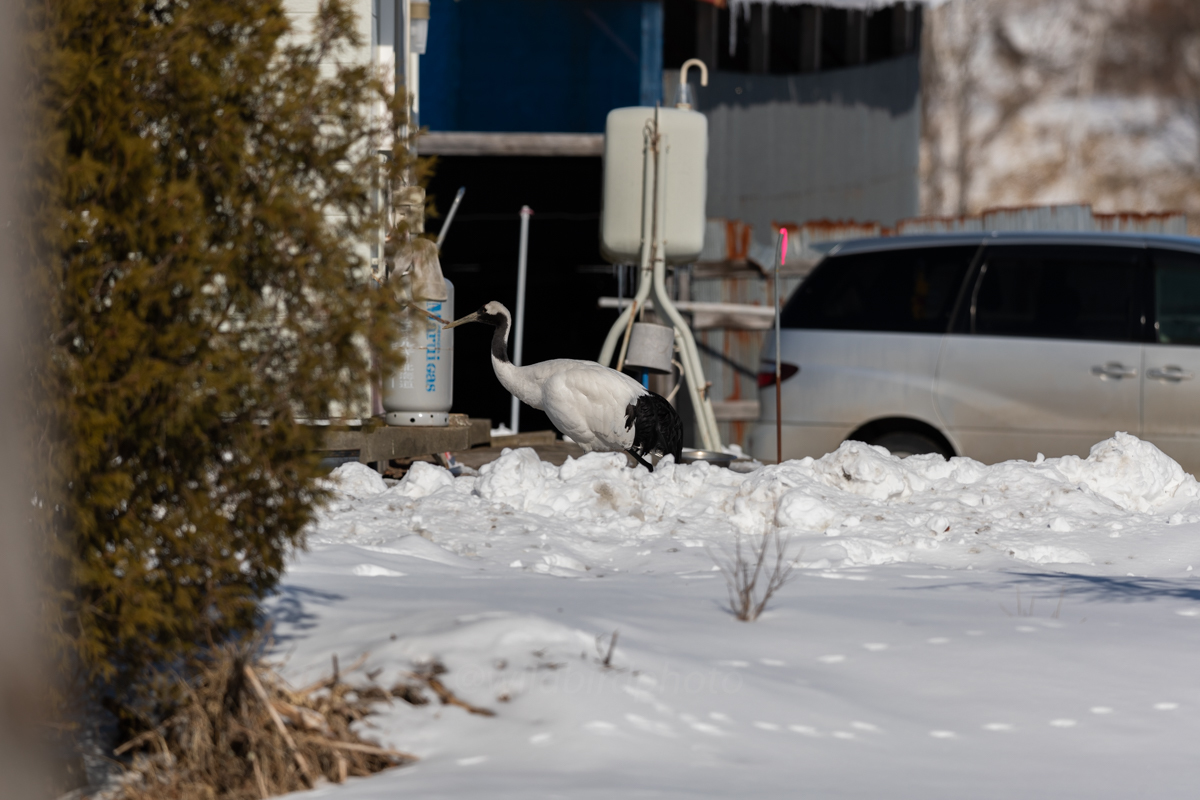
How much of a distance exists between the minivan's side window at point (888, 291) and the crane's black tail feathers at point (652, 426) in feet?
4.06

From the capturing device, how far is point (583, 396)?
6.87 meters

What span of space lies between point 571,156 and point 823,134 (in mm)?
4249

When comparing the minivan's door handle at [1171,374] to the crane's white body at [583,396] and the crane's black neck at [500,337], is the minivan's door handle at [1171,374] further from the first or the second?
the crane's black neck at [500,337]

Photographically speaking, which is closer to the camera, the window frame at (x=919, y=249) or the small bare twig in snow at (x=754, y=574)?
the small bare twig in snow at (x=754, y=574)

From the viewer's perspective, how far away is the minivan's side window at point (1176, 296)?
24.3 ft

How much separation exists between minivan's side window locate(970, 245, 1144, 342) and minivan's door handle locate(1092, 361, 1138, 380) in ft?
0.52

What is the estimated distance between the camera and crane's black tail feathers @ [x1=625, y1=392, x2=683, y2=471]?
691 cm

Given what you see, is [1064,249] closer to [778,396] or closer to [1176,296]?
[1176,296]

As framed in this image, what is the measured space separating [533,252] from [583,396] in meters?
6.54

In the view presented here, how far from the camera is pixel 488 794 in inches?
104

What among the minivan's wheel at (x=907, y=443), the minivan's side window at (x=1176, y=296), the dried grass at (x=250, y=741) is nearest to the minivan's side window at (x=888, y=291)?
A: the minivan's wheel at (x=907, y=443)

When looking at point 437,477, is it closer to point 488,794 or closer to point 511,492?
point 511,492

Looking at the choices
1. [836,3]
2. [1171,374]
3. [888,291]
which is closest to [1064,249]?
[1171,374]

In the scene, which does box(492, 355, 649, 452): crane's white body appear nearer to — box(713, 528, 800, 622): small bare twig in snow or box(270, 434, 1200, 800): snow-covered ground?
box(270, 434, 1200, 800): snow-covered ground
